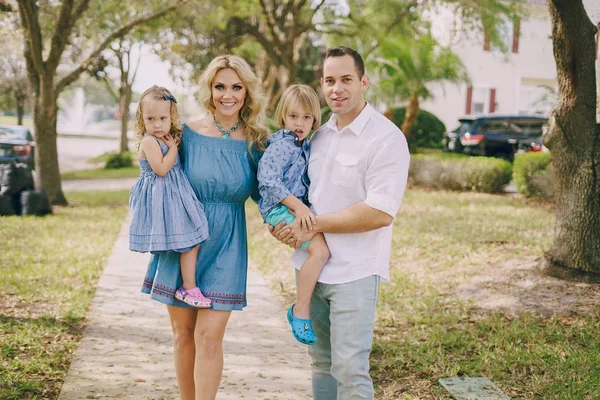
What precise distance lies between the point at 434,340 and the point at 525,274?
2044mm

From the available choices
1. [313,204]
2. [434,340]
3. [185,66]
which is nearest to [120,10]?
[434,340]

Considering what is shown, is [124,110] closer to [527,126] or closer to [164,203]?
[527,126]

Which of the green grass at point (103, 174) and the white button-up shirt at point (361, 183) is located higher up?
the white button-up shirt at point (361, 183)

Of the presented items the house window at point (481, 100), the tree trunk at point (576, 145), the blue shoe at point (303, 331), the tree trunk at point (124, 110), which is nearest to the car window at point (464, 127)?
the house window at point (481, 100)

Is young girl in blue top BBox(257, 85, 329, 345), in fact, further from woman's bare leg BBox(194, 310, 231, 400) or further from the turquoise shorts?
woman's bare leg BBox(194, 310, 231, 400)

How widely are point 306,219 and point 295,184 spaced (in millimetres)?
252

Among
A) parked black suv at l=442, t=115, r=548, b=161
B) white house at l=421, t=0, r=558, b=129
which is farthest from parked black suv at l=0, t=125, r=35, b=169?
white house at l=421, t=0, r=558, b=129

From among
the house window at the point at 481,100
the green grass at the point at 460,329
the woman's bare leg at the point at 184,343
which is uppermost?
the house window at the point at 481,100

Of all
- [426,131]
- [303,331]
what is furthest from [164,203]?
[426,131]

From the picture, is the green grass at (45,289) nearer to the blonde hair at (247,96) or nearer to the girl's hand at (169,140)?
the girl's hand at (169,140)

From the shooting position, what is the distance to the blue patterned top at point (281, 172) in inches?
128

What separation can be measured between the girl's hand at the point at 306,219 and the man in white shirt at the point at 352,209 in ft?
0.08

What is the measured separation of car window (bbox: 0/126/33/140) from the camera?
18.6 metres

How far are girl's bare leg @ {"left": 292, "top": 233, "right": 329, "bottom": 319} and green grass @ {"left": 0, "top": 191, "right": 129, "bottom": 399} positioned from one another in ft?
6.36
